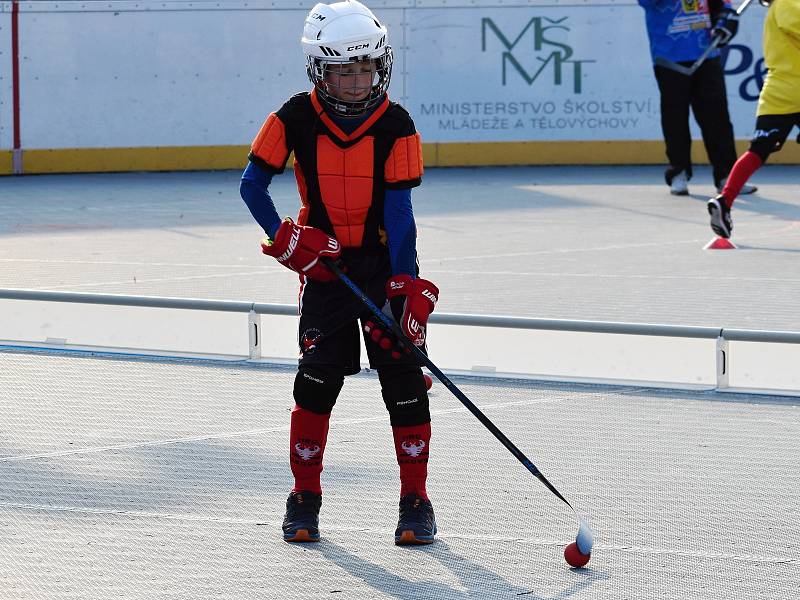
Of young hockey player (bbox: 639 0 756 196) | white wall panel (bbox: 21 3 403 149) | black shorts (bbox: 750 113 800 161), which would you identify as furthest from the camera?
white wall panel (bbox: 21 3 403 149)

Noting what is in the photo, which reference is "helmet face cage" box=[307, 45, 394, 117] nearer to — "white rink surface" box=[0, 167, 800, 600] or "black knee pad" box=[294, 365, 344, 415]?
"black knee pad" box=[294, 365, 344, 415]

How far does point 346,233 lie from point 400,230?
156mm

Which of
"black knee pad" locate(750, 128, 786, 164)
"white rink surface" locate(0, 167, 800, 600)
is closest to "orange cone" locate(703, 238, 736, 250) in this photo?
"black knee pad" locate(750, 128, 786, 164)

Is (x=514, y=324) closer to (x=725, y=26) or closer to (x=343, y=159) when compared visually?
(x=343, y=159)

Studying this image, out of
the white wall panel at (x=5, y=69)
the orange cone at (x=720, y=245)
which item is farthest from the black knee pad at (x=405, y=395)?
the white wall panel at (x=5, y=69)

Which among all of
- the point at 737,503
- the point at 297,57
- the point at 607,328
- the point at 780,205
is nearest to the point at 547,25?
the point at 297,57

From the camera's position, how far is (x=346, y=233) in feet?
13.5

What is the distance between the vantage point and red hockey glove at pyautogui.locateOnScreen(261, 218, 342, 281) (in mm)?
3961

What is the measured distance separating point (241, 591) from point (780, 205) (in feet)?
31.8

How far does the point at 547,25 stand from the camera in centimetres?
1619

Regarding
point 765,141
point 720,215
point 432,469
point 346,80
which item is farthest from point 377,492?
point 765,141

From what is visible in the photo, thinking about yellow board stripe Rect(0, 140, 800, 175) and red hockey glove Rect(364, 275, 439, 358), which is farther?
yellow board stripe Rect(0, 140, 800, 175)

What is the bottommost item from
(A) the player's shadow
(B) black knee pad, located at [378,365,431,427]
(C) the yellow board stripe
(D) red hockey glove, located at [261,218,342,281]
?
(C) the yellow board stripe

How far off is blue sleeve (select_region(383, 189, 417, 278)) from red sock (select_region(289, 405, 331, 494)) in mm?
459
